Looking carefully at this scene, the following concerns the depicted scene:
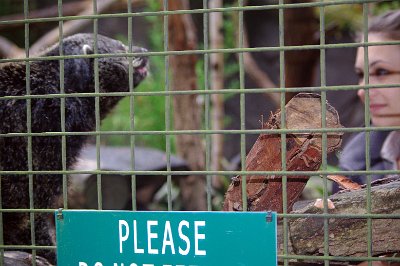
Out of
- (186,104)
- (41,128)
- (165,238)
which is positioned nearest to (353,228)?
(165,238)

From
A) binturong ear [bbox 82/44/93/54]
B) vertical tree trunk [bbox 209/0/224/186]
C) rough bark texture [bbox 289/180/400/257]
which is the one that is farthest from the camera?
vertical tree trunk [bbox 209/0/224/186]

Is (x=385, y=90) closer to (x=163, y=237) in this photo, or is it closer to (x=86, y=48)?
(x=86, y=48)

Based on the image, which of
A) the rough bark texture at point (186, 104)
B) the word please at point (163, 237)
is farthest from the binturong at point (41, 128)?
the rough bark texture at point (186, 104)

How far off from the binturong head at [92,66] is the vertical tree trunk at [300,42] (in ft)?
5.91

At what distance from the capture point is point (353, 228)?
2.11 metres

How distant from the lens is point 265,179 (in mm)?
2191

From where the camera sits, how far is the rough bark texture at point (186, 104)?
5.42 m

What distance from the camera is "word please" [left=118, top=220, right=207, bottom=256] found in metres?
1.81

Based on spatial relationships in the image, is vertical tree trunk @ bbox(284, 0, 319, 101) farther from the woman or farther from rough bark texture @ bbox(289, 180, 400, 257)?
rough bark texture @ bbox(289, 180, 400, 257)

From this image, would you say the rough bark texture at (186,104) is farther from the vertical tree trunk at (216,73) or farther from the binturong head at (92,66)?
the binturong head at (92,66)

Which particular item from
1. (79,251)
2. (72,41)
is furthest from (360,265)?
(72,41)

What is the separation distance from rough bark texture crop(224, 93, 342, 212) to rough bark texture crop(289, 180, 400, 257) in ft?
0.40

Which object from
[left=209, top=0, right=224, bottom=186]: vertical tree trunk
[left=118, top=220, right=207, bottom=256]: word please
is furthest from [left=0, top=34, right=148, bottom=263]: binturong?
[left=209, top=0, right=224, bottom=186]: vertical tree trunk

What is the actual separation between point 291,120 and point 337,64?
7.13 meters
